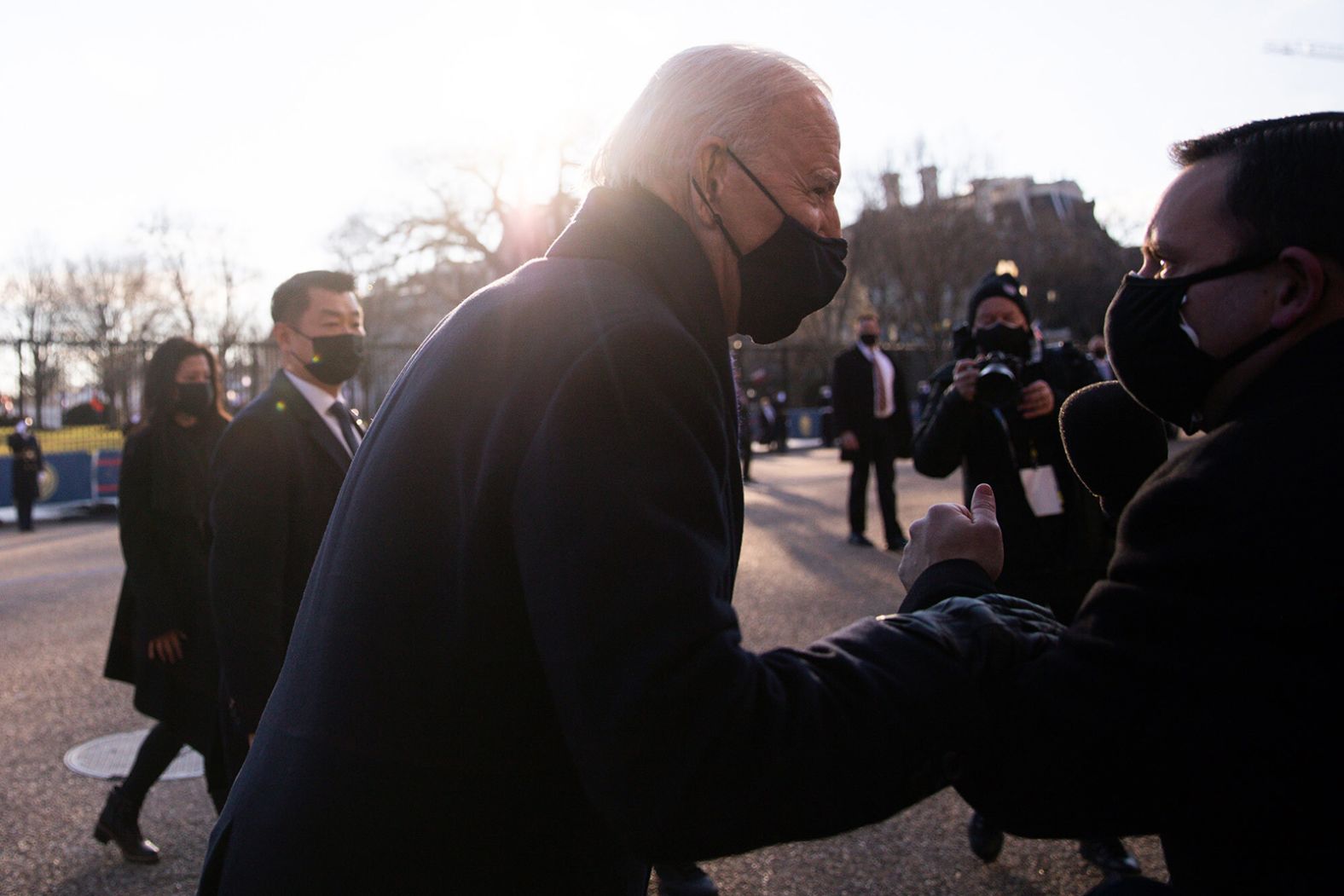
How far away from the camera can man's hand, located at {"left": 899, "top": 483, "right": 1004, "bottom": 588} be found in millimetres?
1472

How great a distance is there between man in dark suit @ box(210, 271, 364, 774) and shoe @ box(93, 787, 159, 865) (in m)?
1.10

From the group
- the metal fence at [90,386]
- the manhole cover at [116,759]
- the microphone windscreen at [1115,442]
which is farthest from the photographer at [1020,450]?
the metal fence at [90,386]

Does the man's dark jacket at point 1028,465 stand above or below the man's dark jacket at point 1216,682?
below

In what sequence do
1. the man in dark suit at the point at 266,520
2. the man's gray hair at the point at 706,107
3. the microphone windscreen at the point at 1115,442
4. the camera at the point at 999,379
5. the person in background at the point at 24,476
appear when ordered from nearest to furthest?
the man's gray hair at the point at 706,107
the microphone windscreen at the point at 1115,442
the man in dark suit at the point at 266,520
the camera at the point at 999,379
the person in background at the point at 24,476

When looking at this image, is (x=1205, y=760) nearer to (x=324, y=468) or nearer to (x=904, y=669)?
→ (x=904, y=669)

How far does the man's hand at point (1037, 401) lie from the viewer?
422 centimetres

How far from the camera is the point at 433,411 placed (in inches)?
53.9

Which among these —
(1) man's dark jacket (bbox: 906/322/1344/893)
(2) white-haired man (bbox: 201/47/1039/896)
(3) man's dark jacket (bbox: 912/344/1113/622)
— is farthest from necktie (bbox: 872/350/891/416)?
(1) man's dark jacket (bbox: 906/322/1344/893)

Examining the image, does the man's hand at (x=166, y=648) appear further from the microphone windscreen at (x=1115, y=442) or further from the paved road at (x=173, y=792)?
the microphone windscreen at (x=1115, y=442)

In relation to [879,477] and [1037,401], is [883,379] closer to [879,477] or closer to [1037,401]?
[879,477]

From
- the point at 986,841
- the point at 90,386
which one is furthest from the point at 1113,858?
the point at 90,386

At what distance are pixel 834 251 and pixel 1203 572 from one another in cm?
82

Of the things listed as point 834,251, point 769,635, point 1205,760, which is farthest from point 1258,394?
point 769,635

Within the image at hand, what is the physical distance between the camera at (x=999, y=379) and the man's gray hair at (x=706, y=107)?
2.79 meters
